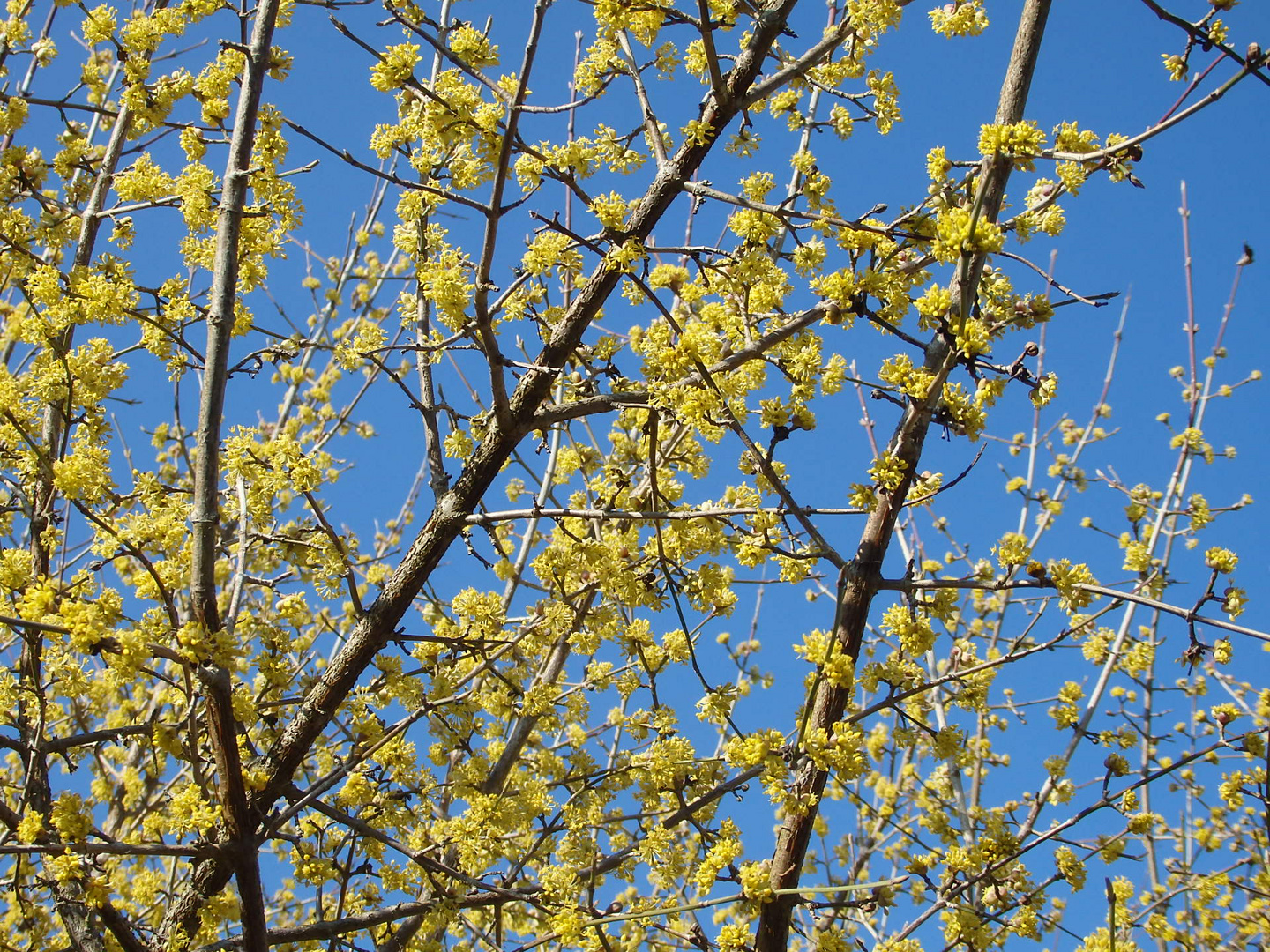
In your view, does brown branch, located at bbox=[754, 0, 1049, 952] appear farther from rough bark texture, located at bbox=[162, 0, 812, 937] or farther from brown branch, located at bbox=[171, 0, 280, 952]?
brown branch, located at bbox=[171, 0, 280, 952]

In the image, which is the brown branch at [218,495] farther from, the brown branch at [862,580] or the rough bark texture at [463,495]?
the brown branch at [862,580]

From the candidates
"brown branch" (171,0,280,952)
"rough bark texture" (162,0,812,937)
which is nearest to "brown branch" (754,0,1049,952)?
"rough bark texture" (162,0,812,937)

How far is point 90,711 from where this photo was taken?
22.3ft

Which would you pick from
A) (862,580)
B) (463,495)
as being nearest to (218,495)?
(463,495)

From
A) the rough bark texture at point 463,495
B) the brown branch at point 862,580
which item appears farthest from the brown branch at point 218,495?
the brown branch at point 862,580

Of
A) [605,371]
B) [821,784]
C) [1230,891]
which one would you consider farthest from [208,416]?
[1230,891]

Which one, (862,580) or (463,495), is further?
(463,495)

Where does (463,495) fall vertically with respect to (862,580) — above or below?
above

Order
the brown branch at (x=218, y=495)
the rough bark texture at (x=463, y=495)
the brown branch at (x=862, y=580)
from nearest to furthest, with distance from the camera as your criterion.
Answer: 1. the brown branch at (x=218, y=495)
2. the brown branch at (x=862, y=580)
3. the rough bark texture at (x=463, y=495)

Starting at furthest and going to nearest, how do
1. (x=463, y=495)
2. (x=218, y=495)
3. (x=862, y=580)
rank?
(x=463, y=495), (x=862, y=580), (x=218, y=495)

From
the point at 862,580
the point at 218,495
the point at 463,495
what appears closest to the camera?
the point at 218,495

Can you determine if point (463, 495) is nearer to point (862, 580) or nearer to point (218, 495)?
point (218, 495)

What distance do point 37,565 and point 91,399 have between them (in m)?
0.82

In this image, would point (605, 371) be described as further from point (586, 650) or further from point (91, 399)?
point (91, 399)
